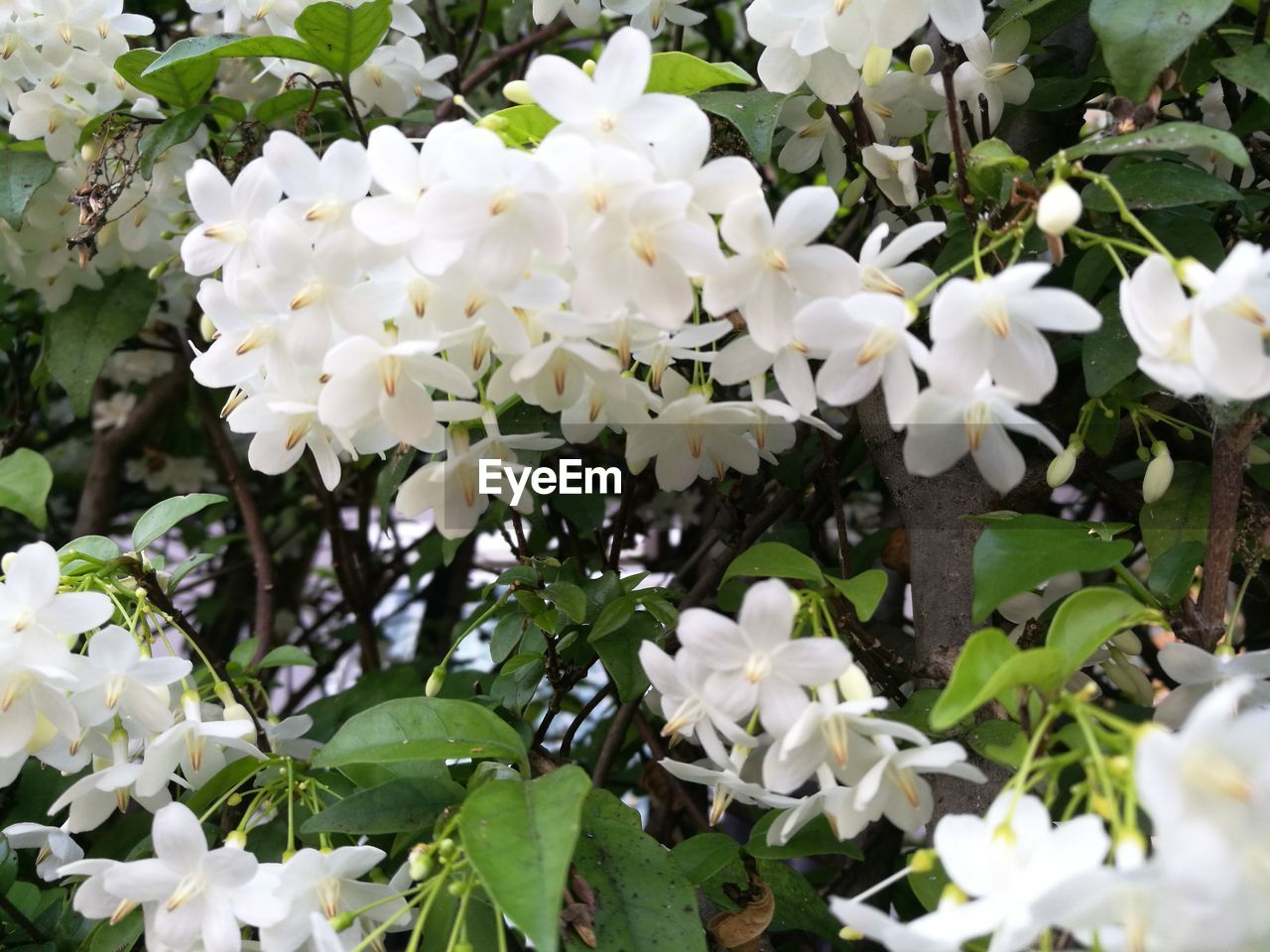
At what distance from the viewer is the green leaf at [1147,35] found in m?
0.67

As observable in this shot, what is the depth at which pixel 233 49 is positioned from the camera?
0.89 metres

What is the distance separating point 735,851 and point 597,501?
0.44 meters

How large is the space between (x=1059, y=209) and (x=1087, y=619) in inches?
9.6

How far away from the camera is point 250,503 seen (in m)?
1.49

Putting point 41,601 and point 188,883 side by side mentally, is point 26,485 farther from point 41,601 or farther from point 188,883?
point 188,883

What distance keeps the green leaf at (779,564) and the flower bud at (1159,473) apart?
0.30 metres

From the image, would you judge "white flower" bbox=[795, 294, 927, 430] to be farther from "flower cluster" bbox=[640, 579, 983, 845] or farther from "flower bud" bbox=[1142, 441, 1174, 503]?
"flower bud" bbox=[1142, 441, 1174, 503]

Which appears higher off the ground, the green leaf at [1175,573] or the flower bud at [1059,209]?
the flower bud at [1059,209]

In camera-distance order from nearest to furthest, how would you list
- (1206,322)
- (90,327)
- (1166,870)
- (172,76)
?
(1166,870), (1206,322), (172,76), (90,327)

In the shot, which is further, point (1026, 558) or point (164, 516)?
point (164, 516)

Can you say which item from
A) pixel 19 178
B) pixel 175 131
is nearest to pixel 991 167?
pixel 175 131

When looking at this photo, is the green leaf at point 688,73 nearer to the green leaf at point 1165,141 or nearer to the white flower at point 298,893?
the green leaf at point 1165,141

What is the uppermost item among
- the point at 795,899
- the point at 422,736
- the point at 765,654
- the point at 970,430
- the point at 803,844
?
the point at 970,430

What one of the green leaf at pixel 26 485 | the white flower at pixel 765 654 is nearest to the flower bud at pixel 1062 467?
the white flower at pixel 765 654
